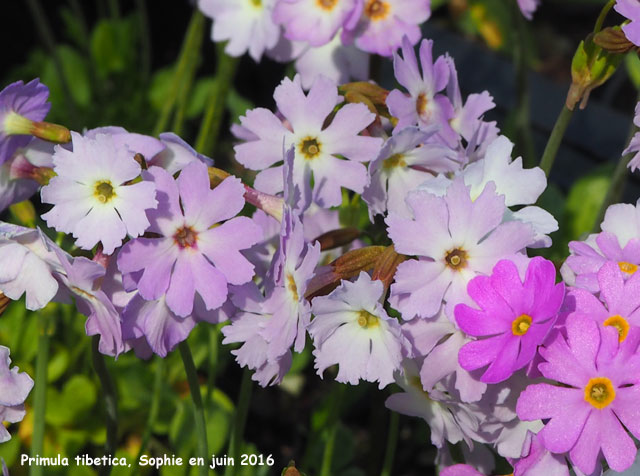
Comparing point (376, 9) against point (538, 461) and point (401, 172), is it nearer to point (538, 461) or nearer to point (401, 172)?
point (401, 172)

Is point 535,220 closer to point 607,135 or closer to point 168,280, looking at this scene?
point 168,280

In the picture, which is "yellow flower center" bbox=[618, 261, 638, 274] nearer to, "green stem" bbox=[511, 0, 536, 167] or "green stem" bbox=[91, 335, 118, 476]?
"green stem" bbox=[91, 335, 118, 476]

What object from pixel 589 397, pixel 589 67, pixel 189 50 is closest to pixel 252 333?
pixel 589 397

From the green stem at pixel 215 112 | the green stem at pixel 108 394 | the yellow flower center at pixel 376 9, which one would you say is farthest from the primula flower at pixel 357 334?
the green stem at pixel 215 112

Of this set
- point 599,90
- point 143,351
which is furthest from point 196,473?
point 599,90

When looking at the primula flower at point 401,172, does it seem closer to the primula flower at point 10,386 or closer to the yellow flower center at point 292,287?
the yellow flower center at point 292,287

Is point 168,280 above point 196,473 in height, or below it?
above

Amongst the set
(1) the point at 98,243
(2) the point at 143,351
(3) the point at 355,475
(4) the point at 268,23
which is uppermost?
(4) the point at 268,23
